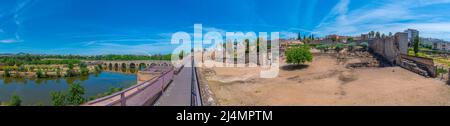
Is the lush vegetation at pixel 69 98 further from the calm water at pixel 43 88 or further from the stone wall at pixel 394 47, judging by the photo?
the stone wall at pixel 394 47

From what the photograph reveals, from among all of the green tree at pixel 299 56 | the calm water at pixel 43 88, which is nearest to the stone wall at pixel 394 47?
the green tree at pixel 299 56

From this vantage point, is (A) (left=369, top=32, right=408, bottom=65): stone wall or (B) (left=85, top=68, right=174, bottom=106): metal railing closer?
(B) (left=85, top=68, right=174, bottom=106): metal railing

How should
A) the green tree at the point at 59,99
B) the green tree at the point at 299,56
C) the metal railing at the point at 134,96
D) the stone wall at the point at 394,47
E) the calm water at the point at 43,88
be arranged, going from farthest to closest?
the green tree at the point at 299,56, the calm water at the point at 43,88, the stone wall at the point at 394,47, the green tree at the point at 59,99, the metal railing at the point at 134,96

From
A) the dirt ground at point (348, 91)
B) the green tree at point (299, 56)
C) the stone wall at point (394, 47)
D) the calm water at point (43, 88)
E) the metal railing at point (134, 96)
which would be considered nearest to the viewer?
the metal railing at point (134, 96)

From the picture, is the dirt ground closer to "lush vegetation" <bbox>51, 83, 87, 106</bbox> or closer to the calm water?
"lush vegetation" <bbox>51, 83, 87, 106</bbox>

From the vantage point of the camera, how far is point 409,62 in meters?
20.7

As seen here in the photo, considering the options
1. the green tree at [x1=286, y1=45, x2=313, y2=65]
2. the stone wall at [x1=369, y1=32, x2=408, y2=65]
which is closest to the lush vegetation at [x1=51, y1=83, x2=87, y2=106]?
the green tree at [x1=286, y1=45, x2=313, y2=65]

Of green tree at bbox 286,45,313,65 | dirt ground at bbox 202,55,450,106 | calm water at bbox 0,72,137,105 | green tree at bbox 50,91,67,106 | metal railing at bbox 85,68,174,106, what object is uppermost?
green tree at bbox 286,45,313,65

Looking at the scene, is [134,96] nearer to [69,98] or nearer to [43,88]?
[69,98]

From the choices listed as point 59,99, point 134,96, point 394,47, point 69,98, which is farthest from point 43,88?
point 394,47

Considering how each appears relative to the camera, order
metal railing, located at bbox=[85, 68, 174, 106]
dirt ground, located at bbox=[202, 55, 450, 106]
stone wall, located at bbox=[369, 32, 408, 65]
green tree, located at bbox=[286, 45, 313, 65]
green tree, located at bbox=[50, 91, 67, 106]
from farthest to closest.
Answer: green tree, located at bbox=[286, 45, 313, 65]
stone wall, located at bbox=[369, 32, 408, 65]
green tree, located at bbox=[50, 91, 67, 106]
dirt ground, located at bbox=[202, 55, 450, 106]
metal railing, located at bbox=[85, 68, 174, 106]
